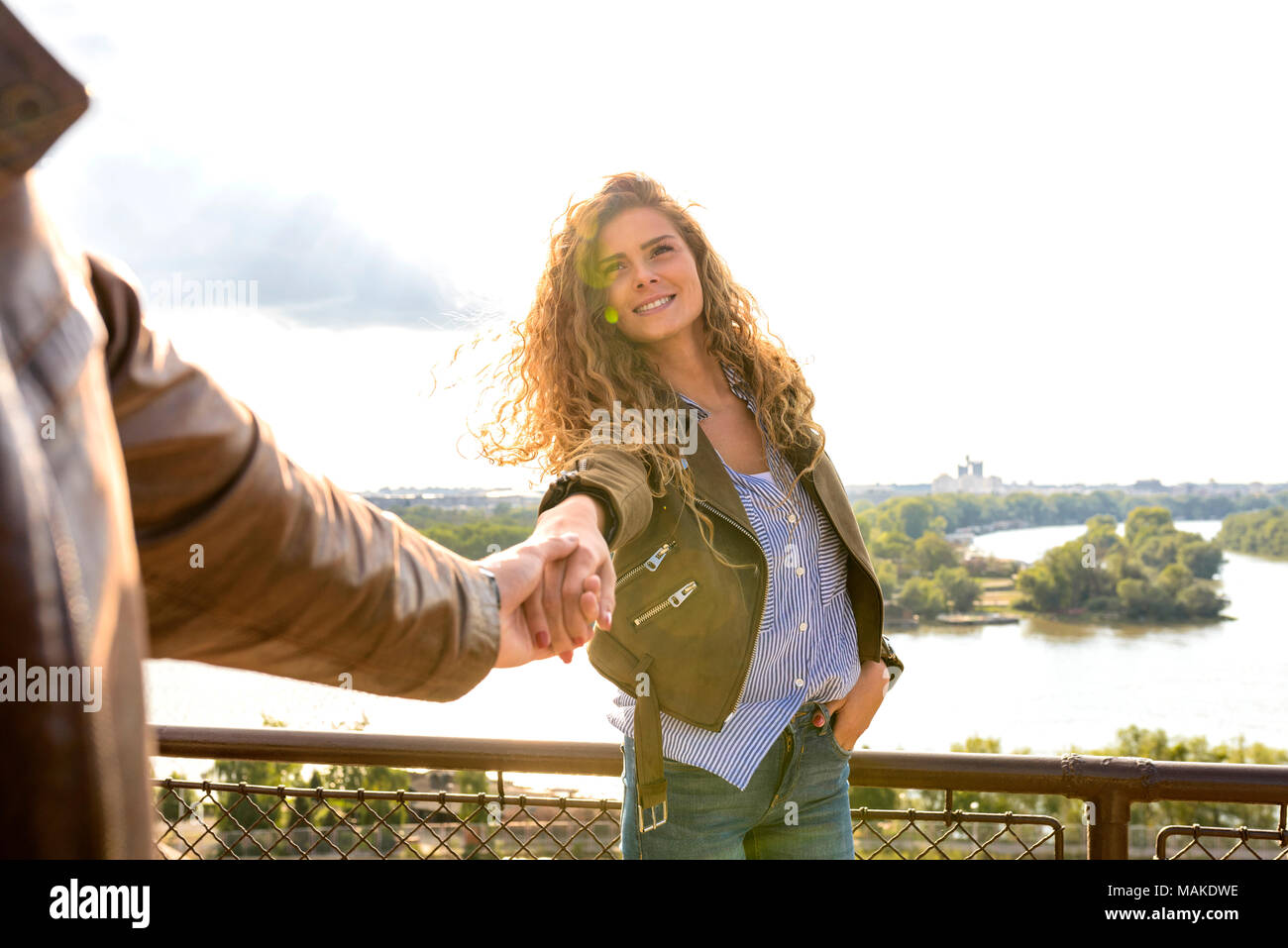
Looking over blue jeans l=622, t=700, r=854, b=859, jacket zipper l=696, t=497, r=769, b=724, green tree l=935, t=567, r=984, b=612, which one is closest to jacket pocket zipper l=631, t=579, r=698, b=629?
jacket zipper l=696, t=497, r=769, b=724

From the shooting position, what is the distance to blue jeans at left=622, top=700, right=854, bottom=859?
1.78 metres

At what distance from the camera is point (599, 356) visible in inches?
86.4

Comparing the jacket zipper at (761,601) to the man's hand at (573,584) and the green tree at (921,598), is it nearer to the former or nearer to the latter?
the man's hand at (573,584)

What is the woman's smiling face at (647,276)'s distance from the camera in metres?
2.22

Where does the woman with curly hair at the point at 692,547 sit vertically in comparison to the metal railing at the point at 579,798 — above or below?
above

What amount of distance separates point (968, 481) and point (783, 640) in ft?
151

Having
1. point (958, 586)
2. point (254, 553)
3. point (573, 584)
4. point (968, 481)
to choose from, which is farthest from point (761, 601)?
point (968, 481)

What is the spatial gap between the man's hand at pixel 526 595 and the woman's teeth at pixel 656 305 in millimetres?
934

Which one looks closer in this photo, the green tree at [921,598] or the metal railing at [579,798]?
the metal railing at [579,798]

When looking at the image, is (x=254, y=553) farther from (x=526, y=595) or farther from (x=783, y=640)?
(x=783, y=640)

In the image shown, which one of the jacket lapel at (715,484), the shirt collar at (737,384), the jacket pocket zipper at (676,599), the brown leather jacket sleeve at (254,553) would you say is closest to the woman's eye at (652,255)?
the shirt collar at (737,384)

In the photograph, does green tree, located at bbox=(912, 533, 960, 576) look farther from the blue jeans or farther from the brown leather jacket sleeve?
the brown leather jacket sleeve

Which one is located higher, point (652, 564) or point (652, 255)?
point (652, 255)
